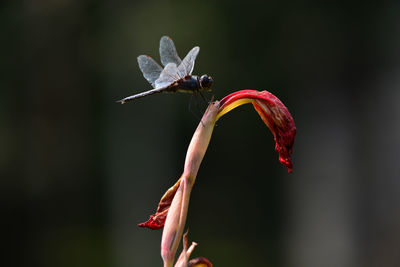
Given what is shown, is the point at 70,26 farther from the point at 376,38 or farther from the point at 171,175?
the point at 376,38

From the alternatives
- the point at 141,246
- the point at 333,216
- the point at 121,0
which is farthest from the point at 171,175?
the point at 121,0

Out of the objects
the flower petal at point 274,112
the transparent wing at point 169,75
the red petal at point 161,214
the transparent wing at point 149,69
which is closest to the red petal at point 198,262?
the red petal at point 161,214

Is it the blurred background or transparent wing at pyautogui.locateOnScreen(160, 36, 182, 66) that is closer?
transparent wing at pyautogui.locateOnScreen(160, 36, 182, 66)

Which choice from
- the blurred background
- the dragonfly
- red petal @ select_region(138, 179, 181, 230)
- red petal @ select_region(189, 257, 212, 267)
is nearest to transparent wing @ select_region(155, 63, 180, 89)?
the dragonfly

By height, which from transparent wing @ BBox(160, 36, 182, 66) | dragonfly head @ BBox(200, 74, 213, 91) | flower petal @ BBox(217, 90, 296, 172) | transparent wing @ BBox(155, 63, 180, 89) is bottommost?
flower petal @ BBox(217, 90, 296, 172)

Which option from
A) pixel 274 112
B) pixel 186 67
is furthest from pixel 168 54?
pixel 274 112

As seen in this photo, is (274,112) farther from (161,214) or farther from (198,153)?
(161,214)

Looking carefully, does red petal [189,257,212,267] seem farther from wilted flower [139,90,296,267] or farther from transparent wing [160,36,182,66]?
transparent wing [160,36,182,66]
